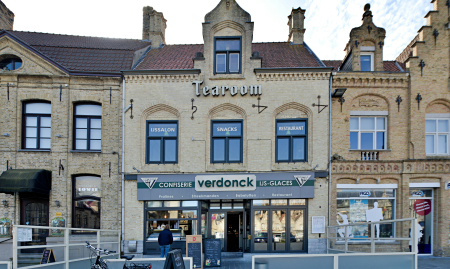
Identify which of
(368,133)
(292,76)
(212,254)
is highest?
(292,76)

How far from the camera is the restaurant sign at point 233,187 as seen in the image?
13.1 m

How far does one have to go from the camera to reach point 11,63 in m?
13.9

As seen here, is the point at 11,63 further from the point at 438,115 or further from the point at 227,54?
the point at 438,115

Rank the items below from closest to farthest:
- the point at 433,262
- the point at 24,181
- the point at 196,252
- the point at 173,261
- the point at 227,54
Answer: the point at 173,261 < the point at 196,252 < the point at 433,262 < the point at 24,181 < the point at 227,54

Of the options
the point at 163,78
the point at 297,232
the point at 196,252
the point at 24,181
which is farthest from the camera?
the point at 163,78

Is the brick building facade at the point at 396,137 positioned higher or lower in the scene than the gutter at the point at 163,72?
lower

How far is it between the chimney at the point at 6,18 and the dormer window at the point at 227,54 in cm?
1296

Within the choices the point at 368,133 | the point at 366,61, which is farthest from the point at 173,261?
the point at 366,61

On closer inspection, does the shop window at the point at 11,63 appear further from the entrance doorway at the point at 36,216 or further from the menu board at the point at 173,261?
the menu board at the point at 173,261

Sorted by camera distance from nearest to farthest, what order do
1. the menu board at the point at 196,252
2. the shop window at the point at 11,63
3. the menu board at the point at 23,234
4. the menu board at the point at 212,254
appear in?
the menu board at the point at 23,234 < the menu board at the point at 196,252 < the menu board at the point at 212,254 < the shop window at the point at 11,63

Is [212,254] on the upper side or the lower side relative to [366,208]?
lower

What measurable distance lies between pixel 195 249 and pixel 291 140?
252 inches

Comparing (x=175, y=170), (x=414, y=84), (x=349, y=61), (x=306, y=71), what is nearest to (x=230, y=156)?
(x=175, y=170)

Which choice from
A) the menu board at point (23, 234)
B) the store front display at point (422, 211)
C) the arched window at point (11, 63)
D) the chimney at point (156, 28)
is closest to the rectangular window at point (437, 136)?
the store front display at point (422, 211)
